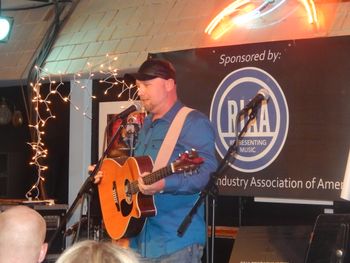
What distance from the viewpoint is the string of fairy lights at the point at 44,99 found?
6.46m

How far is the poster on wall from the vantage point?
452cm

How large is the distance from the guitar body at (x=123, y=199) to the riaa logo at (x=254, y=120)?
86 centimetres

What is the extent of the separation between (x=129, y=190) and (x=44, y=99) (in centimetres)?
319

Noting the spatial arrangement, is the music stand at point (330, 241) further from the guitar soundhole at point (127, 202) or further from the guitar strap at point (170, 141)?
the guitar soundhole at point (127, 202)

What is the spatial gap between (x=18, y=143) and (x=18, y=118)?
28 centimetres

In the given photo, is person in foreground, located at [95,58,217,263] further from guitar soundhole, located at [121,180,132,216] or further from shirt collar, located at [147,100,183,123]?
guitar soundhole, located at [121,180,132,216]

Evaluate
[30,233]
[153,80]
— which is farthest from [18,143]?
[30,233]

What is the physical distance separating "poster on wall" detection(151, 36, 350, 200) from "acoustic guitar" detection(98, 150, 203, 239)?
63cm

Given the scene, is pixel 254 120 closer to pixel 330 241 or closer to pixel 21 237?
pixel 330 241

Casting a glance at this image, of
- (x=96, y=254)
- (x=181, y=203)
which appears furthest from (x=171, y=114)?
(x=96, y=254)

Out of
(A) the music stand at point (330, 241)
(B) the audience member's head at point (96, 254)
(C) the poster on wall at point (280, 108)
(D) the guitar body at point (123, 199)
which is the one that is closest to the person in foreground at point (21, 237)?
(B) the audience member's head at point (96, 254)

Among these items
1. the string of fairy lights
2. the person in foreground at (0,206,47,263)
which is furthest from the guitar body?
the string of fairy lights

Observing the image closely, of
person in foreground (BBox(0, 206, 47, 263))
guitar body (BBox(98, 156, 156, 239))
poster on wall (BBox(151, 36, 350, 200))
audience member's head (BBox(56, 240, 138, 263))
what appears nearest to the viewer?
Answer: audience member's head (BBox(56, 240, 138, 263))

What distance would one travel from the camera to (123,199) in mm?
4363
